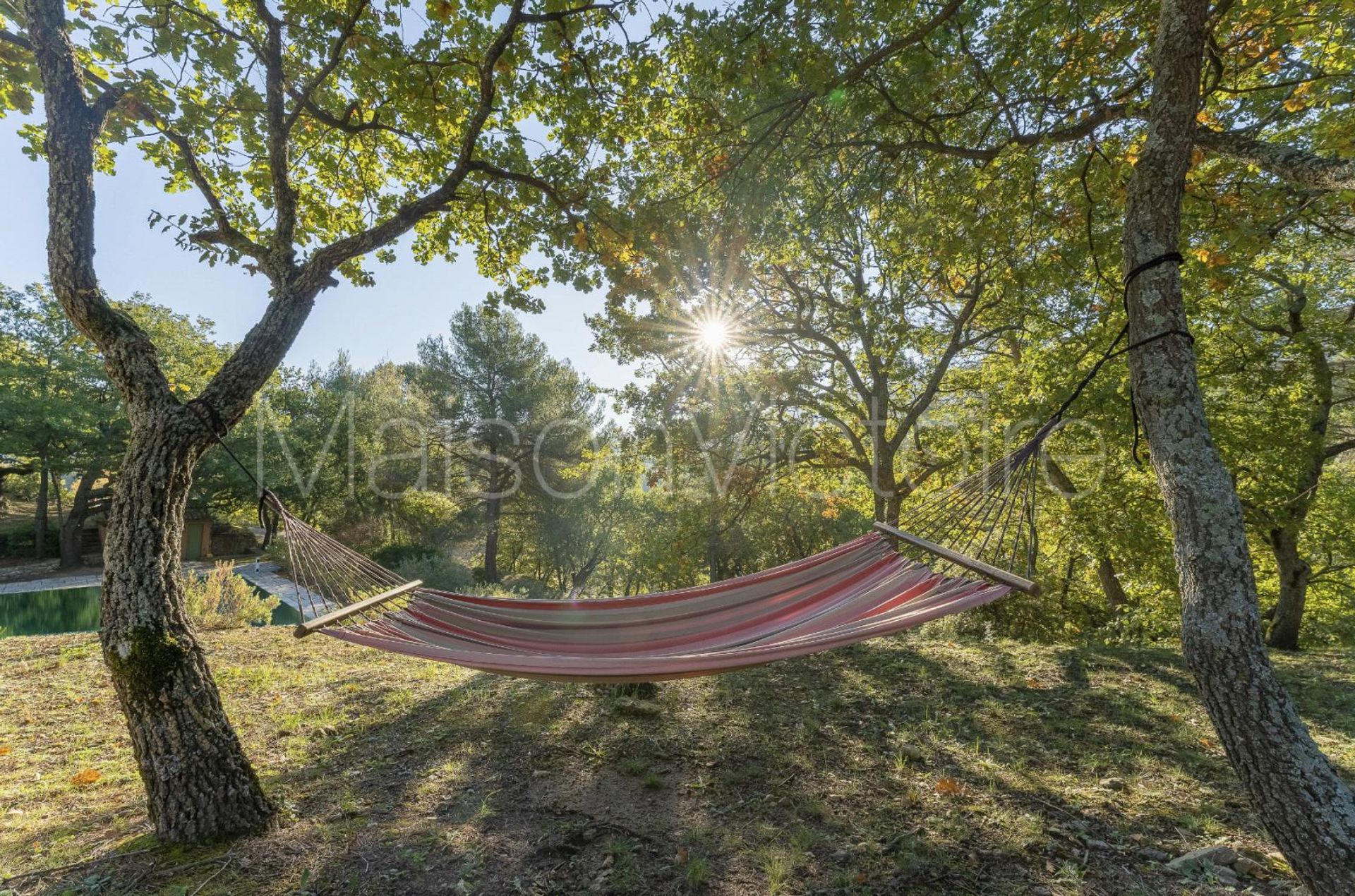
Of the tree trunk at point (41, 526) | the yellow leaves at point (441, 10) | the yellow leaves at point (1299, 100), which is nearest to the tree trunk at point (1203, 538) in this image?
the yellow leaves at point (1299, 100)

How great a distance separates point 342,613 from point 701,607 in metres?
1.24

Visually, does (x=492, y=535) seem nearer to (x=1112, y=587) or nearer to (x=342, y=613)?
(x=1112, y=587)

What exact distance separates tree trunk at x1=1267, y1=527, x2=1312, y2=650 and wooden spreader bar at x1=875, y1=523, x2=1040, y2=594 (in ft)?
15.2

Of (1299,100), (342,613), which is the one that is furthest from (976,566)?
(1299,100)

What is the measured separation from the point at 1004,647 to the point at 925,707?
5.19 ft

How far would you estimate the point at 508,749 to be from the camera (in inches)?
86.9

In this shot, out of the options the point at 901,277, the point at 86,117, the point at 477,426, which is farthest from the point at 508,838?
the point at 477,426

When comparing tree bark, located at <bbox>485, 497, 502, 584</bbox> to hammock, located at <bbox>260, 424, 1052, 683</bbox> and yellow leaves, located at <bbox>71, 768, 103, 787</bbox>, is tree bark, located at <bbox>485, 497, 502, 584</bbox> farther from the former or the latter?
hammock, located at <bbox>260, 424, 1052, 683</bbox>

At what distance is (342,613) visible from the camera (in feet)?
5.23

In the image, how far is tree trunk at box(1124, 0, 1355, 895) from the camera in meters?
1.08

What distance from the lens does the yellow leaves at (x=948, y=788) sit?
184 centimetres

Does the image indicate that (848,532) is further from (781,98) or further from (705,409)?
(781,98)

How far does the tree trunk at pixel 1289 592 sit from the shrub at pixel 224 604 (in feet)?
25.5

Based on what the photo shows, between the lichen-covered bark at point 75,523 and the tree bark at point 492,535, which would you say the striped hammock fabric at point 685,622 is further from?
the lichen-covered bark at point 75,523
